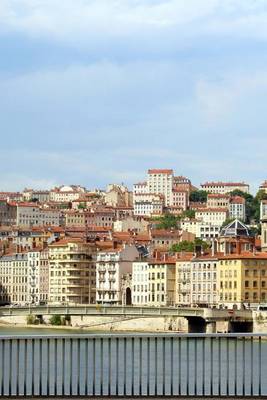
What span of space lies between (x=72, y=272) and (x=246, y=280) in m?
26.8

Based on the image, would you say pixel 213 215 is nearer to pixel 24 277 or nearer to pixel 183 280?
pixel 24 277

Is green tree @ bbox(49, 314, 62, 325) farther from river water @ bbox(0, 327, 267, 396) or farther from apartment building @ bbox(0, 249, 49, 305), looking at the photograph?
apartment building @ bbox(0, 249, 49, 305)

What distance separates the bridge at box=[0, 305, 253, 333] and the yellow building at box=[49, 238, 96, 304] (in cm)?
2853

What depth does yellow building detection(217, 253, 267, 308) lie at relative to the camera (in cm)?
10588

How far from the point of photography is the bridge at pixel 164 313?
295ft

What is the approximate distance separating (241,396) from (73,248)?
293 feet

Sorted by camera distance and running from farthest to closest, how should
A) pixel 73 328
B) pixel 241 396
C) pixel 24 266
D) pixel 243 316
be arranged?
pixel 24 266, pixel 73 328, pixel 243 316, pixel 241 396

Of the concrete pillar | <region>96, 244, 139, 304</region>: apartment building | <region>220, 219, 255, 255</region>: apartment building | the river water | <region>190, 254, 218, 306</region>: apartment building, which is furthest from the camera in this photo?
<region>96, 244, 139, 304</region>: apartment building

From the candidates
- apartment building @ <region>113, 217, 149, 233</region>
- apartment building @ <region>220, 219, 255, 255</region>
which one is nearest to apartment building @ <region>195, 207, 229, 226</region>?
apartment building @ <region>113, 217, 149, 233</region>

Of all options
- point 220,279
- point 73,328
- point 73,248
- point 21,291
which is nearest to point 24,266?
point 21,291

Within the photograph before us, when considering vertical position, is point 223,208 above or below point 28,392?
above

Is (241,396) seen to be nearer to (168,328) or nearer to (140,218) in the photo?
(168,328)

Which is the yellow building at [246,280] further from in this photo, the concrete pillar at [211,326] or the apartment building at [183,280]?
the concrete pillar at [211,326]

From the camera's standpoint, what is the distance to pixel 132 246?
129875 mm
